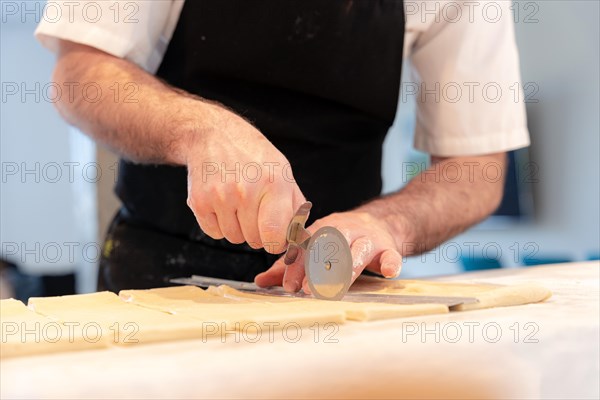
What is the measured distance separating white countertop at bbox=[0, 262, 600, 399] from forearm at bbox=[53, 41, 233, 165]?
0.45 m

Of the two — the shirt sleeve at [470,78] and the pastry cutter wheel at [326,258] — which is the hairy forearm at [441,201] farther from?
the pastry cutter wheel at [326,258]

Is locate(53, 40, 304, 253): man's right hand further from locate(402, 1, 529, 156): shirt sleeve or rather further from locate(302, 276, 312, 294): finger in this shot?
locate(402, 1, 529, 156): shirt sleeve

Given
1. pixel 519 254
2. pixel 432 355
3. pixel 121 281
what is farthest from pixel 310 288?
pixel 519 254

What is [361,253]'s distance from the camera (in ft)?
3.88

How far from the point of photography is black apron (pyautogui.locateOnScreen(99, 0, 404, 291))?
1.45m

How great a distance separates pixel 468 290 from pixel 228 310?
368mm

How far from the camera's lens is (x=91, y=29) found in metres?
1.36

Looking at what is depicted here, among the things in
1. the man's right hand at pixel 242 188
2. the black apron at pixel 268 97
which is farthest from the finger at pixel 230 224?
the black apron at pixel 268 97

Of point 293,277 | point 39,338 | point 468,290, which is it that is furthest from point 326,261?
point 39,338

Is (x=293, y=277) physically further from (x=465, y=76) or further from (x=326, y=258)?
(x=465, y=76)

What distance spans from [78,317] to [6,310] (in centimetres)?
14

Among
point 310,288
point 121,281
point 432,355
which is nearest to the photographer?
point 432,355

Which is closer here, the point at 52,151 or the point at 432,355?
the point at 432,355

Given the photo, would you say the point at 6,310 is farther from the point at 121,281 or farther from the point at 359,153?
the point at 359,153
